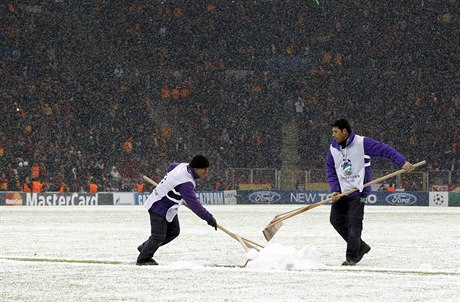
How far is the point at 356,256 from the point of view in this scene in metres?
13.8

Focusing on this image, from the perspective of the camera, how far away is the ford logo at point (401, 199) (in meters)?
46.1

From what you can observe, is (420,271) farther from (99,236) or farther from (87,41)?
(87,41)

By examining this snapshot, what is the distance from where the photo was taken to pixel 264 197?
4694 cm

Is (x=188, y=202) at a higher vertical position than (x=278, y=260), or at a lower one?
higher

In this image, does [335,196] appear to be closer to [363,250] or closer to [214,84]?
[363,250]

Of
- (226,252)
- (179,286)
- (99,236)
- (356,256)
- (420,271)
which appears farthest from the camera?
(99,236)

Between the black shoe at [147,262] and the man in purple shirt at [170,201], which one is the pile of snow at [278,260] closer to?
the man in purple shirt at [170,201]

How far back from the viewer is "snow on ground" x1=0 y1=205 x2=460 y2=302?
965cm

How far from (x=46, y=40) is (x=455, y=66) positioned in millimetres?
21411

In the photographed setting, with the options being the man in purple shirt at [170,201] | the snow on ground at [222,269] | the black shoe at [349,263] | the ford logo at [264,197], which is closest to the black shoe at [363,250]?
the snow on ground at [222,269]

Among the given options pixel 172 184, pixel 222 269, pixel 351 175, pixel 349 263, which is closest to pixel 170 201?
pixel 172 184

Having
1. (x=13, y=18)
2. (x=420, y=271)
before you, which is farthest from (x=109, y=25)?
(x=420, y=271)

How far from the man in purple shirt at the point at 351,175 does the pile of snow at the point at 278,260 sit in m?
1.27

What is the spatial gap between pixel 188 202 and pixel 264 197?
112 ft
